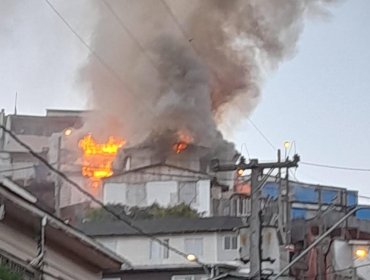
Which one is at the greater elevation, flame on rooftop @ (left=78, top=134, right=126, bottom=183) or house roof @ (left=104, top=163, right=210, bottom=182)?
flame on rooftop @ (left=78, top=134, right=126, bottom=183)

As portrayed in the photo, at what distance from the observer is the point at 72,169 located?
8381cm

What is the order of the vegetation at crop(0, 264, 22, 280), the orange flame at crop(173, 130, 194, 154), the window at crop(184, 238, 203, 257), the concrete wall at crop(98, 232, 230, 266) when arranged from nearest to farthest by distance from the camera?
the vegetation at crop(0, 264, 22, 280), the concrete wall at crop(98, 232, 230, 266), the window at crop(184, 238, 203, 257), the orange flame at crop(173, 130, 194, 154)

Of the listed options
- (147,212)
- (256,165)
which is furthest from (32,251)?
(147,212)

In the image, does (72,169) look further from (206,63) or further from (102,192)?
(206,63)

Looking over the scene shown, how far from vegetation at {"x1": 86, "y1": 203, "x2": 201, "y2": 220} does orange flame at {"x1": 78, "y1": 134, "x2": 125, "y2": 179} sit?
41.6ft

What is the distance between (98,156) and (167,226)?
2930cm

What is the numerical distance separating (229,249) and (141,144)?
28.4m

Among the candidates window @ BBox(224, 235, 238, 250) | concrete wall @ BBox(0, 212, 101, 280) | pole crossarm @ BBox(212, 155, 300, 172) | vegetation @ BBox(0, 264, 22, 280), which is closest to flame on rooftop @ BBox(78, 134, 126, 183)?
window @ BBox(224, 235, 238, 250)

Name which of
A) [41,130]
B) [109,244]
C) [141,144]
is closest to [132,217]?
[109,244]

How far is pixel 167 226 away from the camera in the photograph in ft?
188

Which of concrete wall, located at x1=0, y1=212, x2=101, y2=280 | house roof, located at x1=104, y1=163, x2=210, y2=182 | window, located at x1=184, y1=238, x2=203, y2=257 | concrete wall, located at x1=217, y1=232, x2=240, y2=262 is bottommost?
concrete wall, located at x1=0, y1=212, x2=101, y2=280

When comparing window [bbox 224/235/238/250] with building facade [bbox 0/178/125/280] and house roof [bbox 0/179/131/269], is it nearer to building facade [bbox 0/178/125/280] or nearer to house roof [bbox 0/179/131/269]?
house roof [bbox 0/179/131/269]

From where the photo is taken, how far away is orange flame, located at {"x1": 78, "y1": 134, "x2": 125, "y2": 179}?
8149 centimetres

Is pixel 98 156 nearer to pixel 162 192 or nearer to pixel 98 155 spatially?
pixel 98 155
